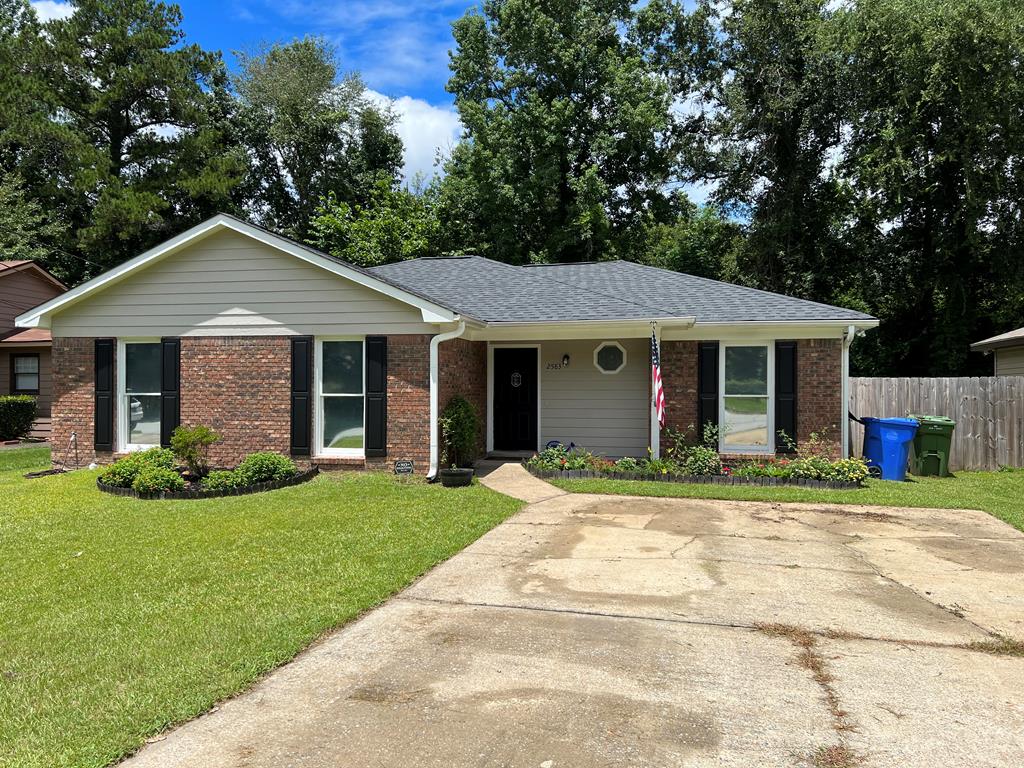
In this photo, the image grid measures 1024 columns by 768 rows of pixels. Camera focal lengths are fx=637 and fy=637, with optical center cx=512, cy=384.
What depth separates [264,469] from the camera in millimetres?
9359

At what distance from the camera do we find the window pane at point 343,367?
10203mm

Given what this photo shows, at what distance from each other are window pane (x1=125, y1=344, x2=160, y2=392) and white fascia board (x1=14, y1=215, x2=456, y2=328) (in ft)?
3.69

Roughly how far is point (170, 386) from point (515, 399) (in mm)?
6031

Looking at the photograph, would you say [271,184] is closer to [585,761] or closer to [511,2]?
[511,2]

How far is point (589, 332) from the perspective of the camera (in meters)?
10.6

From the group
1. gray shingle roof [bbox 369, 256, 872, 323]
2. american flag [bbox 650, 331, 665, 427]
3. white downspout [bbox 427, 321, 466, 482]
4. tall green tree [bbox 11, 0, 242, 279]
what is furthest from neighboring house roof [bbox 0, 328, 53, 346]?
american flag [bbox 650, 331, 665, 427]

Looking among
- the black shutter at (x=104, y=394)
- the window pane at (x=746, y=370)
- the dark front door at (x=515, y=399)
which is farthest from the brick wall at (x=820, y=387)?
the black shutter at (x=104, y=394)

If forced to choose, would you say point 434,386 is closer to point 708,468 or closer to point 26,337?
point 708,468

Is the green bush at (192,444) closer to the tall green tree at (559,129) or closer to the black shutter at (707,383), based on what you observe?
the black shutter at (707,383)

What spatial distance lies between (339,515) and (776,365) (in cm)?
751

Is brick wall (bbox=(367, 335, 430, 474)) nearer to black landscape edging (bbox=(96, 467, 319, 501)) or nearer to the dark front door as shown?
black landscape edging (bbox=(96, 467, 319, 501))

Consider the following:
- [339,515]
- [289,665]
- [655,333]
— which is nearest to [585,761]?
[289,665]

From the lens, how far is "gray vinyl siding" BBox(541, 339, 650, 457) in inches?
468

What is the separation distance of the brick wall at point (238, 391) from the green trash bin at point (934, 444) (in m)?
10.9
